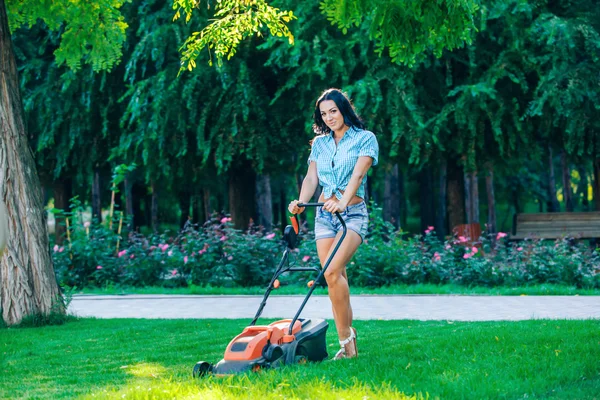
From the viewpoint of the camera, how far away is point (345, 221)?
6719mm

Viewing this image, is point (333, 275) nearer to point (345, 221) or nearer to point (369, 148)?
point (345, 221)

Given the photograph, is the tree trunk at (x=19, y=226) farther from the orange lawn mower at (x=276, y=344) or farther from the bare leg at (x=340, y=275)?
the bare leg at (x=340, y=275)

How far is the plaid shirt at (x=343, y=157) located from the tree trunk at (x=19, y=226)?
15.0ft

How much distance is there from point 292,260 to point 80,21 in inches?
214

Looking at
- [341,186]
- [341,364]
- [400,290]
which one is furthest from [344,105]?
[400,290]

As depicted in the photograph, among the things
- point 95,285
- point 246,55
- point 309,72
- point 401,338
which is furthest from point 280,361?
point 246,55

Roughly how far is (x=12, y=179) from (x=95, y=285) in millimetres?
5474

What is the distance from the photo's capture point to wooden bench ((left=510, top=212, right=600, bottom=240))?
58.4 feet

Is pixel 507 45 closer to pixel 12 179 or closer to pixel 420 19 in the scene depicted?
pixel 420 19

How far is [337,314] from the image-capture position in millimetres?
6742

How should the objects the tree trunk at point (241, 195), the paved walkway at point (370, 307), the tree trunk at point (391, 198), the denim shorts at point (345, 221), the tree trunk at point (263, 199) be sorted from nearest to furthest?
the denim shorts at point (345, 221) < the paved walkway at point (370, 307) < the tree trunk at point (241, 195) < the tree trunk at point (263, 199) < the tree trunk at point (391, 198)

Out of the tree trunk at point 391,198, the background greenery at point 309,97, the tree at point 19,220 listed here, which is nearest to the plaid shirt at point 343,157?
the tree at point 19,220

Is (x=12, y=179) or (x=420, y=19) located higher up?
(x=420, y=19)

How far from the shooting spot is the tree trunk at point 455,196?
20031 mm
